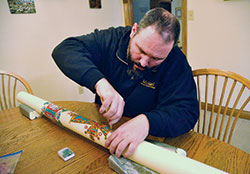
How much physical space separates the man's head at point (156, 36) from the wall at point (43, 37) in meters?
1.55

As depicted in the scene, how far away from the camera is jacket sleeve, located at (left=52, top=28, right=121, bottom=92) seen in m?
0.84

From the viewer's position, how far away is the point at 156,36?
76cm

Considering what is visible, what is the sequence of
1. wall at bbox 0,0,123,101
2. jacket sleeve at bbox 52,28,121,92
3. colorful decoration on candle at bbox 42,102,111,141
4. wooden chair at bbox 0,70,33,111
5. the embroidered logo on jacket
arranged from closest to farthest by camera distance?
1. colorful decoration on candle at bbox 42,102,111,141
2. jacket sleeve at bbox 52,28,121,92
3. the embroidered logo on jacket
4. wooden chair at bbox 0,70,33,111
5. wall at bbox 0,0,123,101

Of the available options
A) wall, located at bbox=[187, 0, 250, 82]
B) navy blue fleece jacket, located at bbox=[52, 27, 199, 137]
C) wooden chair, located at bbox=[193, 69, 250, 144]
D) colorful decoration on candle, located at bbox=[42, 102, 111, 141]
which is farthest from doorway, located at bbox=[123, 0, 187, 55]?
colorful decoration on candle, located at bbox=[42, 102, 111, 141]

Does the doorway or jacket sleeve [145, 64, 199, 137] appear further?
the doorway

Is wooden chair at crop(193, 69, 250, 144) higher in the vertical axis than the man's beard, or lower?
lower

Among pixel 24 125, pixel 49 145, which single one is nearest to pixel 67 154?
pixel 49 145

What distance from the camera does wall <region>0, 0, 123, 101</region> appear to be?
1840 mm

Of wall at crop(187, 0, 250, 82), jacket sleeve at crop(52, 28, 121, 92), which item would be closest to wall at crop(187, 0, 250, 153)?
wall at crop(187, 0, 250, 82)

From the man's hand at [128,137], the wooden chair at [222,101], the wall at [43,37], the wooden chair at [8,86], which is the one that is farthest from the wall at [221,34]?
the wooden chair at [8,86]

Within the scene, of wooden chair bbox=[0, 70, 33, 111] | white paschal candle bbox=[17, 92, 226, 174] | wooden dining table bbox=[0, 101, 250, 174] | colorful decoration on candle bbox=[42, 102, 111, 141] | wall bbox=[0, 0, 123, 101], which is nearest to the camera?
white paschal candle bbox=[17, 92, 226, 174]

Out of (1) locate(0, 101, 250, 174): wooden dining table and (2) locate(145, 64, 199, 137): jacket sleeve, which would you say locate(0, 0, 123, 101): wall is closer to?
(1) locate(0, 101, 250, 174): wooden dining table

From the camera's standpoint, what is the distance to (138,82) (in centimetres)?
101

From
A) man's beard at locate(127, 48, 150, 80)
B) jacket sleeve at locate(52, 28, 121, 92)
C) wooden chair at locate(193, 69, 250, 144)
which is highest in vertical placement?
jacket sleeve at locate(52, 28, 121, 92)
